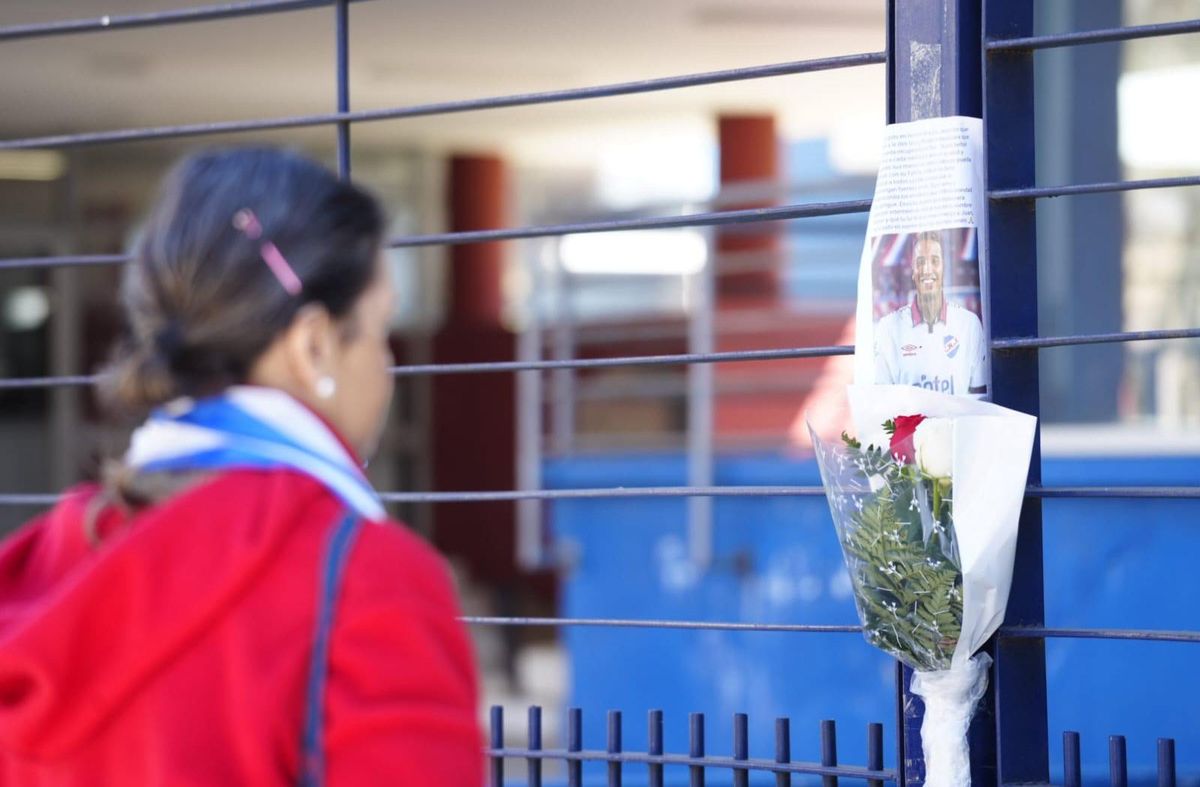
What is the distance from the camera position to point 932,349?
1809 millimetres

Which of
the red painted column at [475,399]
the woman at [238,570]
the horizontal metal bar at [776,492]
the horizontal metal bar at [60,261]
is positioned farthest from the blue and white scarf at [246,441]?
the red painted column at [475,399]

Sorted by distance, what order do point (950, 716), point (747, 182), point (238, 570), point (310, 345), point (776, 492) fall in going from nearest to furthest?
point (238, 570), point (310, 345), point (950, 716), point (776, 492), point (747, 182)

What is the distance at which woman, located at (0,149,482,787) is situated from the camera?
97cm

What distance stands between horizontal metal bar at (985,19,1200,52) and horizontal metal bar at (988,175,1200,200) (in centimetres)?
16

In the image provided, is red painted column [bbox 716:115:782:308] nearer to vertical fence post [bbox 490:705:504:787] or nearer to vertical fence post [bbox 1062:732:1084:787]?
vertical fence post [bbox 490:705:504:787]

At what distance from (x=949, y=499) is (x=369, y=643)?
0.90 m

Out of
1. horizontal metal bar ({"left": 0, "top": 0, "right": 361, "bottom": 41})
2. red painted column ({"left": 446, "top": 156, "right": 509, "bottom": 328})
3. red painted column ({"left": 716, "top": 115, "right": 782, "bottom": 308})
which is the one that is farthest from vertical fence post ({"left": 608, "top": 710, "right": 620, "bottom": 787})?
Answer: red painted column ({"left": 446, "top": 156, "right": 509, "bottom": 328})

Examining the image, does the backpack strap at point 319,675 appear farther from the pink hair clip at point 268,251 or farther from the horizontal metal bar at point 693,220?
the horizontal metal bar at point 693,220

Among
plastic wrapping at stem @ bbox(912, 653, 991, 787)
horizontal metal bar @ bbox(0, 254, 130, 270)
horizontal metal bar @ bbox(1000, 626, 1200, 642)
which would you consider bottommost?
plastic wrapping at stem @ bbox(912, 653, 991, 787)

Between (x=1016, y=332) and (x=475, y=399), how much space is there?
29.8ft

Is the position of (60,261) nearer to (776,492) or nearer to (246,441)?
(776,492)

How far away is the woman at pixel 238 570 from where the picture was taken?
97 centimetres

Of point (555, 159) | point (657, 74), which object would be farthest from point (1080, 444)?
point (555, 159)

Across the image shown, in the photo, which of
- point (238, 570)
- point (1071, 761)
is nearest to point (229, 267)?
point (238, 570)
